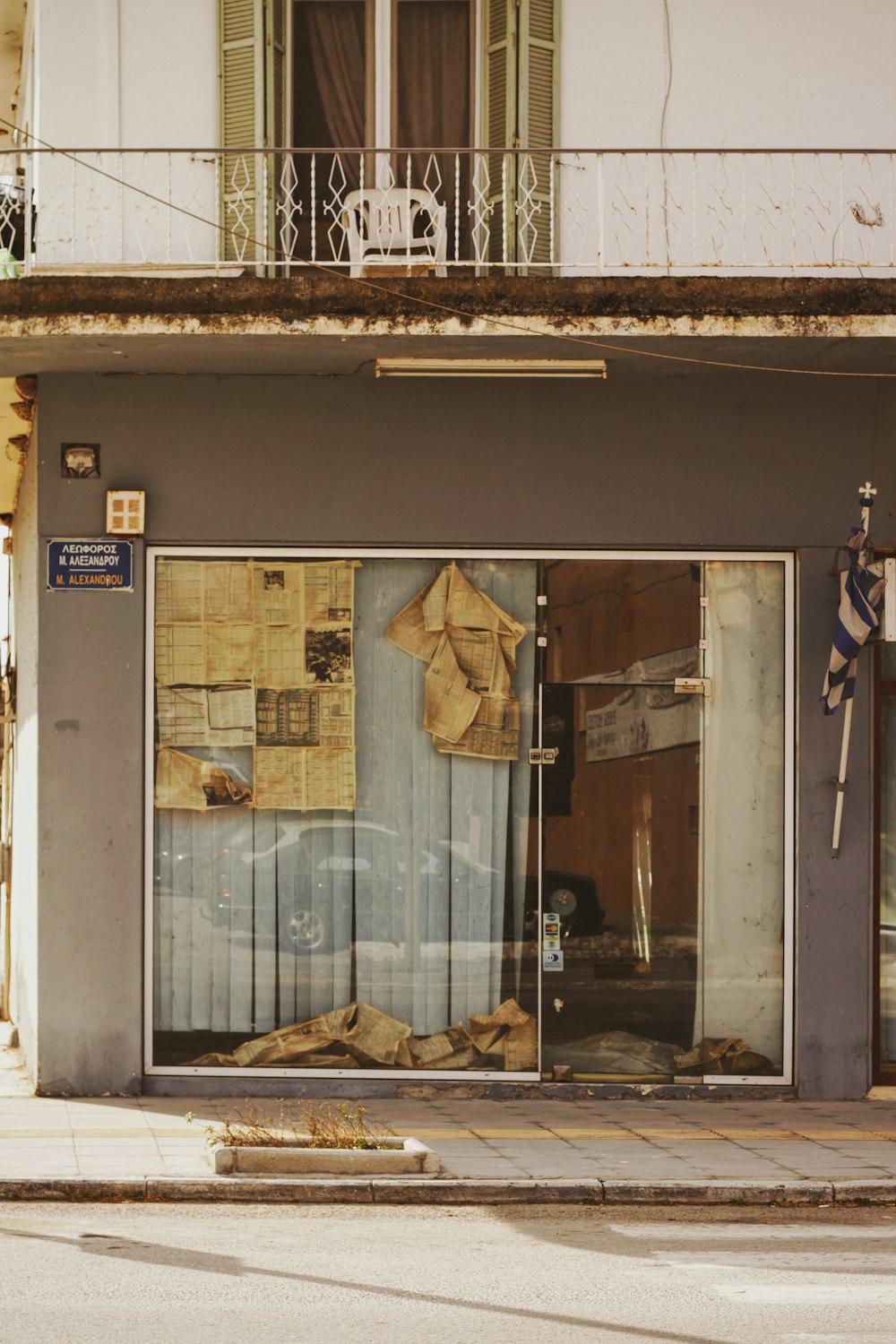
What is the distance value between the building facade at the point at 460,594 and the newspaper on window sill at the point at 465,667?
0.9 inches

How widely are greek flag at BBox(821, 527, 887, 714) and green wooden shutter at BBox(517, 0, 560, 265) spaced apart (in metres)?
2.70

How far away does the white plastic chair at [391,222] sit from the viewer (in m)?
11.0

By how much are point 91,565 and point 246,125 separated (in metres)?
2.95

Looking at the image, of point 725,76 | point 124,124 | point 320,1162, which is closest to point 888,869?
point 320,1162

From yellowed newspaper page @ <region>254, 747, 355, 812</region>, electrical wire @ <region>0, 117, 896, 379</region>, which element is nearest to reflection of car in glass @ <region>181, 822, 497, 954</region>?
yellowed newspaper page @ <region>254, 747, 355, 812</region>

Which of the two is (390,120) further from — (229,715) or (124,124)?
(229,715)

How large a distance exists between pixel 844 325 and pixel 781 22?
235 centimetres

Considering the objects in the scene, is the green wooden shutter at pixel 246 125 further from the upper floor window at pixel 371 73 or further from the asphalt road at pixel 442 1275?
the asphalt road at pixel 442 1275

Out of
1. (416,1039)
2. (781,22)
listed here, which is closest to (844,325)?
(781,22)

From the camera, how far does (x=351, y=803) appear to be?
36.2ft

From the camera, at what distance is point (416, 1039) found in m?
11.0

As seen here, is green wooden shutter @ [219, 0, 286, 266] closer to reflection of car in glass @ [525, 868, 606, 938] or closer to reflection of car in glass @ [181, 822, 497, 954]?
reflection of car in glass @ [181, 822, 497, 954]

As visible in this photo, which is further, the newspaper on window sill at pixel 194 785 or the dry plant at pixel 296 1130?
the newspaper on window sill at pixel 194 785

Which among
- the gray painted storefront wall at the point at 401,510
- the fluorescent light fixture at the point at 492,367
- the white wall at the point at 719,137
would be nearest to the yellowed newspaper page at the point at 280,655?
the gray painted storefront wall at the point at 401,510
